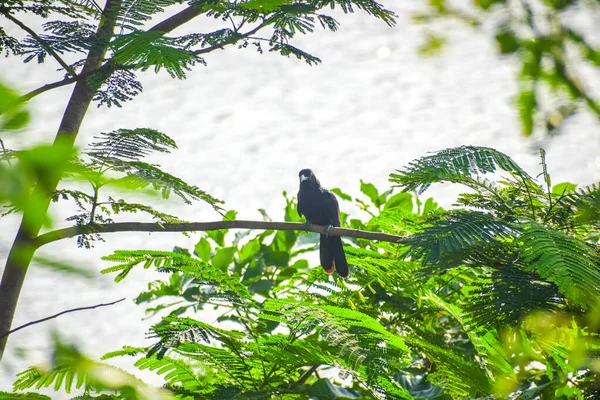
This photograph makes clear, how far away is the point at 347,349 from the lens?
2281 mm

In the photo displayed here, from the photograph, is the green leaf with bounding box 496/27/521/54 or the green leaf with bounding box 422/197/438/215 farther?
the green leaf with bounding box 422/197/438/215

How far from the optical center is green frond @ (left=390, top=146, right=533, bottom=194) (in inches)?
88.6

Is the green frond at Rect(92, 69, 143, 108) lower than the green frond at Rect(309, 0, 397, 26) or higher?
lower

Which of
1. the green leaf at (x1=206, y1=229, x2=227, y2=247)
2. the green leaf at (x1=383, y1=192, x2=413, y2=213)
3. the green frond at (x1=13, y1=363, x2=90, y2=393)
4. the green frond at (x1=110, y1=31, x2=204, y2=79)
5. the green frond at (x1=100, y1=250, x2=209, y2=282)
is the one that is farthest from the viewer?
the green leaf at (x1=206, y1=229, x2=227, y2=247)

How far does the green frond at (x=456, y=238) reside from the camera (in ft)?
6.61

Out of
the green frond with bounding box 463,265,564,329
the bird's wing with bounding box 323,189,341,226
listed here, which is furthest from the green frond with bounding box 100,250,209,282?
the bird's wing with bounding box 323,189,341,226

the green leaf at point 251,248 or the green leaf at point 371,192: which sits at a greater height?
the green leaf at point 371,192

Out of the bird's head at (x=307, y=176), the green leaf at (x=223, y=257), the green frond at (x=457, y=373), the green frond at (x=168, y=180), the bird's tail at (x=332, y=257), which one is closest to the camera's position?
the green frond at (x=168, y=180)

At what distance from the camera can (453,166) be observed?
7.51 feet

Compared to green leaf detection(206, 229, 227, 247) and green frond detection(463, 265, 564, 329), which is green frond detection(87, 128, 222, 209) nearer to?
green frond detection(463, 265, 564, 329)

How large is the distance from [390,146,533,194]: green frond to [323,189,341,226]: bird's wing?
2304 millimetres

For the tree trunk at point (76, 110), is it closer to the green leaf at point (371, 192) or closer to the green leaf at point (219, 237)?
the green leaf at point (219, 237)

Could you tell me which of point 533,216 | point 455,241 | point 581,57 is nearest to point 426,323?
point 533,216

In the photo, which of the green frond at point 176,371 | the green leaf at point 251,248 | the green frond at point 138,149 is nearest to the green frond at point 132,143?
the green frond at point 138,149
